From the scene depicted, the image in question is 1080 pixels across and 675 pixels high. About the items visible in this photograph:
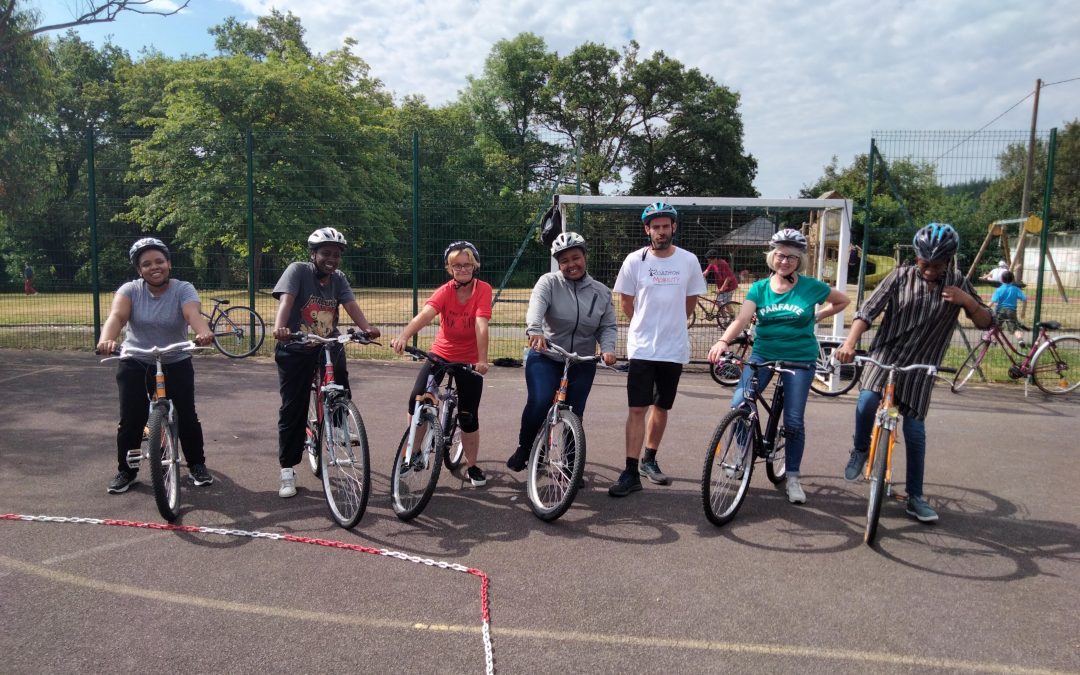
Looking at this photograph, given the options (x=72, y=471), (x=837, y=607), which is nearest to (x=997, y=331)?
(x=837, y=607)

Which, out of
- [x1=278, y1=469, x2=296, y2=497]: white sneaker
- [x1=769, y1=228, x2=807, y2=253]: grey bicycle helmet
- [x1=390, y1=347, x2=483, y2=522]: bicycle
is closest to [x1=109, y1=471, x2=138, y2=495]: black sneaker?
[x1=278, y1=469, x2=296, y2=497]: white sneaker

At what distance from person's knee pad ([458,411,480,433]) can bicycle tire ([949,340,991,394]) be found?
704 cm

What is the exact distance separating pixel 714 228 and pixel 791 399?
717 cm

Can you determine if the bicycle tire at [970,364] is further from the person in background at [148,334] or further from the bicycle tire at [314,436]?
the person in background at [148,334]

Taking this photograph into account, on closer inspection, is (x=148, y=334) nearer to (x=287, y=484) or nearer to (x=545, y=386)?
(x=287, y=484)

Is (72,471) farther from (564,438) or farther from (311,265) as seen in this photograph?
(564,438)

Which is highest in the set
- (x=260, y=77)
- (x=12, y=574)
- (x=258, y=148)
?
(x=260, y=77)

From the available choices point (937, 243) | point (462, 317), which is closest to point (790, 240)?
point (937, 243)

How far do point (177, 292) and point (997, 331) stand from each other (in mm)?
9139

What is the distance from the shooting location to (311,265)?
503cm

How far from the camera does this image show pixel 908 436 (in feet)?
15.1

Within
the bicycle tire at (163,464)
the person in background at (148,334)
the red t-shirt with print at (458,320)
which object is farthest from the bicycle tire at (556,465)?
the person in background at (148,334)

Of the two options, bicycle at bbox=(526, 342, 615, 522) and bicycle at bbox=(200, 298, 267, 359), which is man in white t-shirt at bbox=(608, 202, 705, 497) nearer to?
bicycle at bbox=(526, 342, 615, 522)

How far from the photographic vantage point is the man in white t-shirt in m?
4.95
